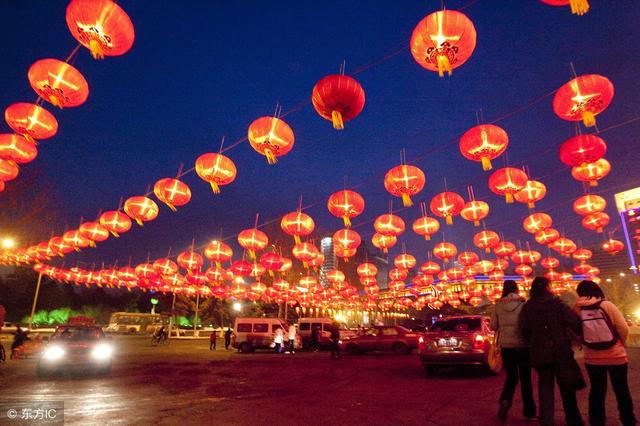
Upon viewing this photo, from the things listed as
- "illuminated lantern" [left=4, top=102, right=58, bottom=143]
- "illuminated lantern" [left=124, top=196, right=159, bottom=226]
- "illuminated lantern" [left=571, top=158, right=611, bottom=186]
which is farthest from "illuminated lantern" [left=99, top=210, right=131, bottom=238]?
"illuminated lantern" [left=571, top=158, right=611, bottom=186]

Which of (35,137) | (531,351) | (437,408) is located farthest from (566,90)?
(35,137)

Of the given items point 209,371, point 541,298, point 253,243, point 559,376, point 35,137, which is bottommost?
point 209,371

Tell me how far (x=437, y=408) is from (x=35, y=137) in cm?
1097

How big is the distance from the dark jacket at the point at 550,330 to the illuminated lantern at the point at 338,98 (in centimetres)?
495

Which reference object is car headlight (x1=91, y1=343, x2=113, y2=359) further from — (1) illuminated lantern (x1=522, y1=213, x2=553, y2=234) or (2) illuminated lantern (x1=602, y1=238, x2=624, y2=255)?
(2) illuminated lantern (x1=602, y1=238, x2=624, y2=255)

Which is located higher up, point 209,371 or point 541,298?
point 541,298

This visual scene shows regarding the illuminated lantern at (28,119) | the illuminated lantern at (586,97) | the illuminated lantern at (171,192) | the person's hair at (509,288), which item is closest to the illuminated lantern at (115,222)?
the illuminated lantern at (171,192)

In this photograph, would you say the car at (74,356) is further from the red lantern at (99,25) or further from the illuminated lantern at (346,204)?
→ the illuminated lantern at (346,204)

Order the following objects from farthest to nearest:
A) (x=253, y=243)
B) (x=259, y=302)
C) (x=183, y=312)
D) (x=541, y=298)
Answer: (x=259, y=302)
(x=183, y=312)
(x=253, y=243)
(x=541, y=298)

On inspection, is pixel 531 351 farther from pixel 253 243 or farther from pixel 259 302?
pixel 259 302

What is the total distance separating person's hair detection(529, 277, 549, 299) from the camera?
4422 millimetres

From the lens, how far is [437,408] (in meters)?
5.69

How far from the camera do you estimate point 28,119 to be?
9.23 metres

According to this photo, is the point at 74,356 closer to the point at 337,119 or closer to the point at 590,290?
the point at 337,119
